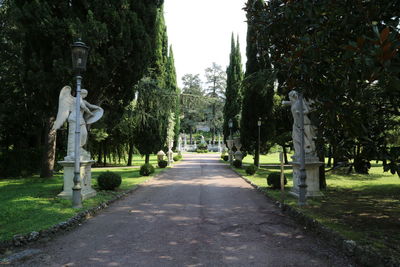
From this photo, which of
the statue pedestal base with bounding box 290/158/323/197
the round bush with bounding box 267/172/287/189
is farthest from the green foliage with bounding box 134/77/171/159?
the statue pedestal base with bounding box 290/158/323/197

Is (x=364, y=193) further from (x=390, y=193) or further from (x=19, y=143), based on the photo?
(x=19, y=143)

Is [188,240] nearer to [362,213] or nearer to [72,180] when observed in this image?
[362,213]

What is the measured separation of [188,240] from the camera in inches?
200

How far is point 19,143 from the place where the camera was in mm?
18422

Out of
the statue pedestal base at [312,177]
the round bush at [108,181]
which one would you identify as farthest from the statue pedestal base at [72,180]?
the statue pedestal base at [312,177]

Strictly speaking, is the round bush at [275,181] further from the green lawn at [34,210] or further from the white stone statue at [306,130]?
the green lawn at [34,210]

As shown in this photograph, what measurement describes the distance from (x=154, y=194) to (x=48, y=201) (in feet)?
11.4

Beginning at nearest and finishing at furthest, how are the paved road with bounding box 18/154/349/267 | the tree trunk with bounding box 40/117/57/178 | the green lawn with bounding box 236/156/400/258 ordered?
1. the paved road with bounding box 18/154/349/267
2. the green lawn with bounding box 236/156/400/258
3. the tree trunk with bounding box 40/117/57/178

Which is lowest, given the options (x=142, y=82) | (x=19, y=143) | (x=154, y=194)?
(x=154, y=194)

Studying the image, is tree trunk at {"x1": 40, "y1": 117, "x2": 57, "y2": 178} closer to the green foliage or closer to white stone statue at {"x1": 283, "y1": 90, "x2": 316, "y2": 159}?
the green foliage

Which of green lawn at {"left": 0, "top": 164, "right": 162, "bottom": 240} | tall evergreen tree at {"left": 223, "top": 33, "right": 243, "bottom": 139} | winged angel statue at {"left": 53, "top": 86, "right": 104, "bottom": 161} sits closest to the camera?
green lawn at {"left": 0, "top": 164, "right": 162, "bottom": 240}

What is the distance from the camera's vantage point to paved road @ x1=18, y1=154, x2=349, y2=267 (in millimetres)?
4160

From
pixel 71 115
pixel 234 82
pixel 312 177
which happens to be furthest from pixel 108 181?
pixel 234 82

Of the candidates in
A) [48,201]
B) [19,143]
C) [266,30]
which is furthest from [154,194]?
[19,143]
